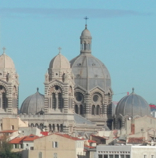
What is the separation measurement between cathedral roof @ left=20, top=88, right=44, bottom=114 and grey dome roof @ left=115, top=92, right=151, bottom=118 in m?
8.51

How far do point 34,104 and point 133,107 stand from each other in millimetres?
10850

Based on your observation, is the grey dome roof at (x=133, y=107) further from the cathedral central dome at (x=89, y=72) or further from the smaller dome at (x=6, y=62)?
the smaller dome at (x=6, y=62)

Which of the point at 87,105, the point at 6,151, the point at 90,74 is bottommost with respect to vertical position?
the point at 6,151

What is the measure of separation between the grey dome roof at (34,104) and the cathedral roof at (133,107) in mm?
8506

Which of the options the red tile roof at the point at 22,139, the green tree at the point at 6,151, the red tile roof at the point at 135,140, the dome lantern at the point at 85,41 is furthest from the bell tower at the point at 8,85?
the green tree at the point at 6,151

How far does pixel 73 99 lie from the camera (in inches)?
6137

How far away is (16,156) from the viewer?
12700cm

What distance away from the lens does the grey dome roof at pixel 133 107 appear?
161 m

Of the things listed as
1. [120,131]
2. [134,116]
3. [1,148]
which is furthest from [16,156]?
[134,116]

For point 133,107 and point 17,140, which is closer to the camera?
point 17,140

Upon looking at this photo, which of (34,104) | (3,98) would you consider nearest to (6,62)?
(3,98)

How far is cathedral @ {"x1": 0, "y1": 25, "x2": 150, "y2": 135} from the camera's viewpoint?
502ft

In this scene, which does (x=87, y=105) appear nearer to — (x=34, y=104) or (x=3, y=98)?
(x=34, y=104)

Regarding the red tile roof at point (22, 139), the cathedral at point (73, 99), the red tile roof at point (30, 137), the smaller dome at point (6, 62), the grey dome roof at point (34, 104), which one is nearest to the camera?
the red tile roof at point (30, 137)
